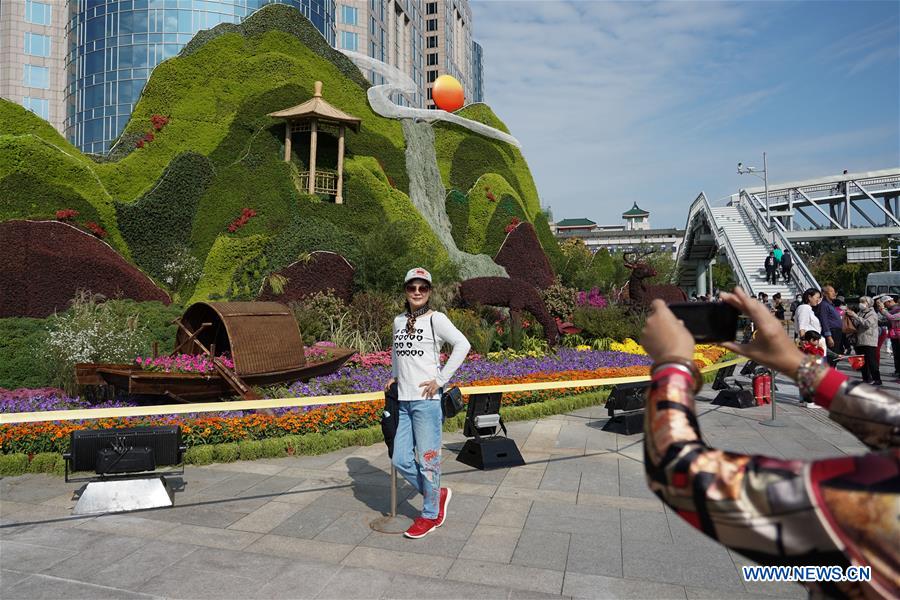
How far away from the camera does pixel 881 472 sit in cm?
112

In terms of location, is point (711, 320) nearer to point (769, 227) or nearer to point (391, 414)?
point (391, 414)

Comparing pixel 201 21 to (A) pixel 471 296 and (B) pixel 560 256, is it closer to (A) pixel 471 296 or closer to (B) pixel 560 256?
(B) pixel 560 256

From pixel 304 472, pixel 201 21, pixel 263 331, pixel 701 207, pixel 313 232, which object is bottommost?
pixel 304 472

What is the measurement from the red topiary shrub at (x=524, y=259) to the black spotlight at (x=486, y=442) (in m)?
17.0

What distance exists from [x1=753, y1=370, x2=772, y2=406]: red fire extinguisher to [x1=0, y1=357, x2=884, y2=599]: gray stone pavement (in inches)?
187

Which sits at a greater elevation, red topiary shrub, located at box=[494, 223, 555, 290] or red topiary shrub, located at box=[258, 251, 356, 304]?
red topiary shrub, located at box=[494, 223, 555, 290]

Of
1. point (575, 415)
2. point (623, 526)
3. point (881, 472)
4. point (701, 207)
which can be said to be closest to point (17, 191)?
point (575, 415)

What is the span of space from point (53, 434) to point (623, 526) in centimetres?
623

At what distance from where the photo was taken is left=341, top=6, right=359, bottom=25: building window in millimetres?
54156

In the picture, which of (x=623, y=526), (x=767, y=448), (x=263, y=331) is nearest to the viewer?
(x=623, y=526)

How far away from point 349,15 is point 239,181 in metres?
43.4

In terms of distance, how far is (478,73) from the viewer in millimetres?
102750

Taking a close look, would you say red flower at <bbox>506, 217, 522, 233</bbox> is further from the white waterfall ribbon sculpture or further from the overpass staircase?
the overpass staircase

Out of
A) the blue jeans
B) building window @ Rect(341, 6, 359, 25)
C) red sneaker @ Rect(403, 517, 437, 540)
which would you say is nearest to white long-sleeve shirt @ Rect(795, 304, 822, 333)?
the blue jeans
